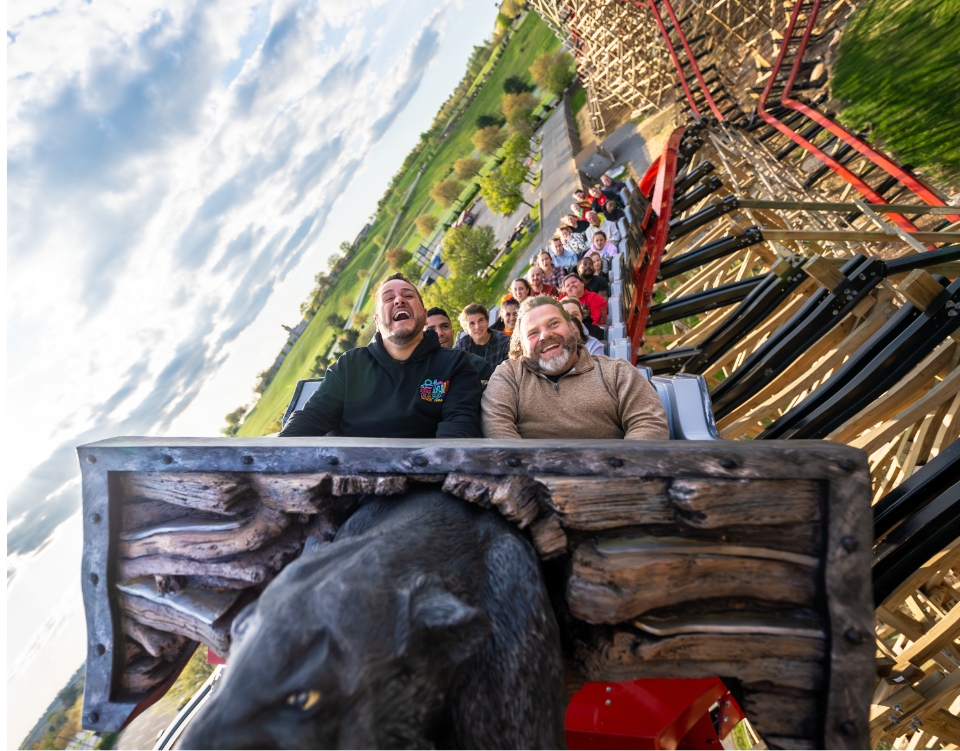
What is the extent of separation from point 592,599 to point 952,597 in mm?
4214

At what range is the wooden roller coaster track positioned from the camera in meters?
2.06

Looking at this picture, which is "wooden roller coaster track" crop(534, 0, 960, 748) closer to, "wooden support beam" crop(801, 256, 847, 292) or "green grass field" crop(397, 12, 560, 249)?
"wooden support beam" crop(801, 256, 847, 292)

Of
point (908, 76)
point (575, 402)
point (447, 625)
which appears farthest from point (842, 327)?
point (447, 625)

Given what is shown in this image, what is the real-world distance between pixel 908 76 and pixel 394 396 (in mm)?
3188

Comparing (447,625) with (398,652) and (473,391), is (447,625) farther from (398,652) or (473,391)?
(473,391)

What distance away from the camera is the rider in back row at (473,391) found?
205cm

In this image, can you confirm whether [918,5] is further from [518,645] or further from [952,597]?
[952,597]

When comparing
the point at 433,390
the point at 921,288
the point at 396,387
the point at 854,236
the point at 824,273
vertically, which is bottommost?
the point at 854,236

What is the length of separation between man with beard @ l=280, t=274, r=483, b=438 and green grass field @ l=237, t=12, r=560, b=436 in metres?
38.5

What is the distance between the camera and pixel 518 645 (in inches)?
39.6

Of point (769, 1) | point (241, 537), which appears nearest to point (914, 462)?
point (241, 537)

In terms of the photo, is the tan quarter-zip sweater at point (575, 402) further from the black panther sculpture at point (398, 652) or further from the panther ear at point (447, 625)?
the panther ear at point (447, 625)

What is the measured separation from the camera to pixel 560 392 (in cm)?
214

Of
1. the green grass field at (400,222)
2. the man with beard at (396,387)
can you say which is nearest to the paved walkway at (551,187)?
the green grass field at (400,222)
